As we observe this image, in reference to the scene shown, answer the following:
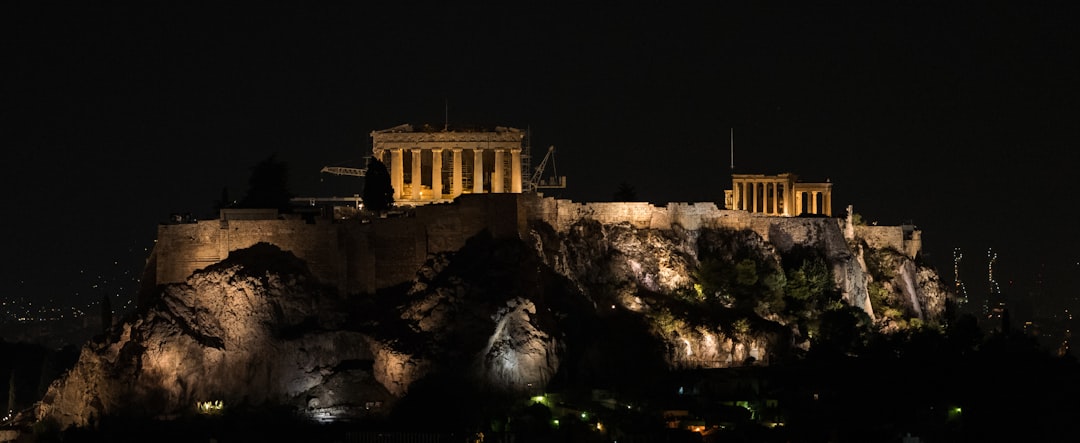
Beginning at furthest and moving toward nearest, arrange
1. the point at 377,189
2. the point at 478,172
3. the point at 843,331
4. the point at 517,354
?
the point at 478,172 → the point at 377,189 → the point at 843,331 → the point at 517,354

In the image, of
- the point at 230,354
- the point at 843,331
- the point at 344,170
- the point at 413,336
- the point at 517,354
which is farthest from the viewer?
the point at 344,170

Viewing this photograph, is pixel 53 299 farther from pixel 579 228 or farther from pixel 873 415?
pixel 873 415

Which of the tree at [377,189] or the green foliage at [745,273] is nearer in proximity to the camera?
the tree at [377,189]

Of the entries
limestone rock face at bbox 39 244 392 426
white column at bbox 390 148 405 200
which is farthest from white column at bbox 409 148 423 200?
limestone rock face at bbox 39 244 392 426

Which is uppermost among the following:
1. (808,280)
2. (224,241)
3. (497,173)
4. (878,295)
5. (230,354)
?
(497,173)

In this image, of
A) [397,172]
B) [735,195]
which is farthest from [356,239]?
[735,195]

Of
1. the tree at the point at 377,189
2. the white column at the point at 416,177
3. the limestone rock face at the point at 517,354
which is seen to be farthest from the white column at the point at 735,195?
the limestone rock face at the point at 517,354

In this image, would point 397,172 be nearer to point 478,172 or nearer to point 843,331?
point 478,172

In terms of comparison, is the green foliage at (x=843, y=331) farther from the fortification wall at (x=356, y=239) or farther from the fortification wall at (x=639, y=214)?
the fortification wall at (x=356, y=239)
